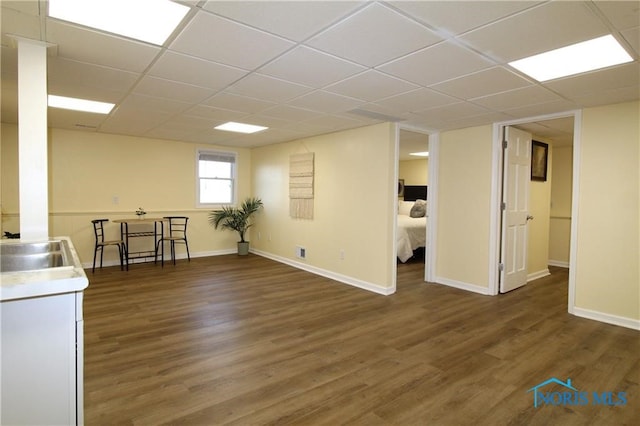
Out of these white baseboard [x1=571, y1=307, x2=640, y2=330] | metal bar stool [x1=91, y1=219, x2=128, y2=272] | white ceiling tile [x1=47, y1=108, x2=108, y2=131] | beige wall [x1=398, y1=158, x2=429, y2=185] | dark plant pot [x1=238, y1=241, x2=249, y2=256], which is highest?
white ceiling tile [x1=47, y1=108, x2=108, y2=131]

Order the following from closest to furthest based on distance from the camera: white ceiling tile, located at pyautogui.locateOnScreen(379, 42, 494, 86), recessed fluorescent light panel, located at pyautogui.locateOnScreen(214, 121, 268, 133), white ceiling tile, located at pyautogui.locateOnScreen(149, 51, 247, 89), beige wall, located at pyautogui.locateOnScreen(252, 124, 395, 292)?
white ceiling tile, located at pyautogui.locateOnScreen(379, 42, 494, 86), white ceiling tile, located at pyautogui.locateOnScreen(149, 51, 247, 89), beige wall, located at pyautogui.locateOnScreen(252, 124, 395, 292), recessed fluorescent light panel, located at pyautogui.locateOnScreen(214, 121, 268, 133)

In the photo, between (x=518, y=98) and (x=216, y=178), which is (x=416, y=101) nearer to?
(x=518, y=98)

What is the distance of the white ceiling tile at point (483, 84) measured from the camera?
2.61 m

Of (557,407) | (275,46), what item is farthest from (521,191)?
(275,46)

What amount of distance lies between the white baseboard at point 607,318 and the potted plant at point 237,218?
5.30m

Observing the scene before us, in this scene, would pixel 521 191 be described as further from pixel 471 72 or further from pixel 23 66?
pixel 23 66

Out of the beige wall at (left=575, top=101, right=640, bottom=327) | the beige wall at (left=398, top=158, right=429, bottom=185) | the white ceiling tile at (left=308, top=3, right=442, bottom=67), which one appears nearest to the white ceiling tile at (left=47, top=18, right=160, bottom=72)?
the white ceiling tile at (left=308, top=3, right=442, bottom=67)

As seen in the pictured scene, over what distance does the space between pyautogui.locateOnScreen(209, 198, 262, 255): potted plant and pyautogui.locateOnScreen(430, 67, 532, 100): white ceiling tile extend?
4699mm

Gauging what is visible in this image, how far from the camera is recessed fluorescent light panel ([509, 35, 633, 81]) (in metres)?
2.16

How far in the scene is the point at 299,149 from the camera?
590 cm

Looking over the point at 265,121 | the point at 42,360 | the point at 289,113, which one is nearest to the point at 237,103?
the point at 289,113

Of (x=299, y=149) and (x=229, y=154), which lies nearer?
(x=299, y=149)

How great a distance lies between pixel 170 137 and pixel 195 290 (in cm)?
296

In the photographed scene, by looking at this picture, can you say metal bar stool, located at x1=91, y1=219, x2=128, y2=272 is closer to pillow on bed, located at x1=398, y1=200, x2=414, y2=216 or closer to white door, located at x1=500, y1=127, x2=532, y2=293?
white door, located at x1=500, y1=127, x2=532, y2=293
